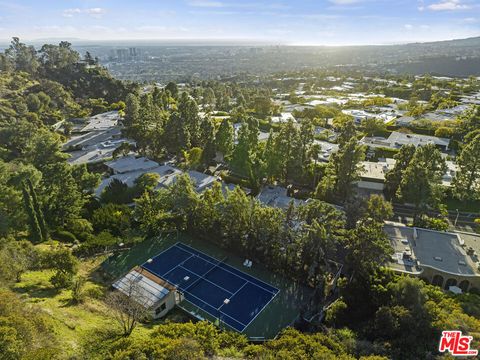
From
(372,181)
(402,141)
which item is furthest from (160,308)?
(402,141)

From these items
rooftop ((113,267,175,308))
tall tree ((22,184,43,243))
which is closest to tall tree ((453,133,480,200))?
rooftop ((113,267,175,308))

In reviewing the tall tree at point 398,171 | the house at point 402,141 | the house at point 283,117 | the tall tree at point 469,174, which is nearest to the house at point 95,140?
the house at point 283,117

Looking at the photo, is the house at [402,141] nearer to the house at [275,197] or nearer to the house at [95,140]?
the house at [275,197]

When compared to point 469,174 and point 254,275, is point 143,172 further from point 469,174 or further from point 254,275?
point 469,174

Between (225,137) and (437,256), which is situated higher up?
(225,137)

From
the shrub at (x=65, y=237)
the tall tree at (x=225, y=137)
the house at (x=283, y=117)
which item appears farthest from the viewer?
the house at (x=283, y=117)

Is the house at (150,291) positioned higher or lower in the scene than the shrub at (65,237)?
lower
